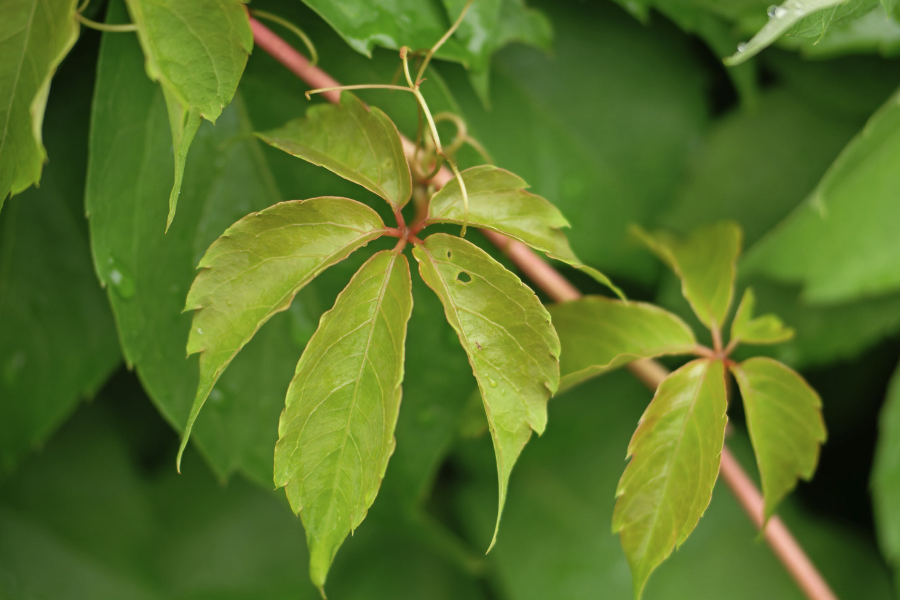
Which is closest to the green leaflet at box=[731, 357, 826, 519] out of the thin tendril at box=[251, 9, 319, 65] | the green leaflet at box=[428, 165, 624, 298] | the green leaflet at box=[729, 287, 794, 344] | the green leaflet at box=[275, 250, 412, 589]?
the green leaflet at box=[729, 287, 794, 344]

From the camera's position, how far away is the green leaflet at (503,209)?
341 millimetres

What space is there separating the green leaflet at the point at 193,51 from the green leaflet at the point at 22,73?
6cm

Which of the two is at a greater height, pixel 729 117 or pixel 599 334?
pixel 729 117

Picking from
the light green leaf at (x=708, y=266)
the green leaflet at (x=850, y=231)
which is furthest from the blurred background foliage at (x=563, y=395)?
Answer: the light green leaf at (x=708, y=266)

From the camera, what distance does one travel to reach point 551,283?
0.46 metres

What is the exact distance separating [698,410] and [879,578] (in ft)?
1.46

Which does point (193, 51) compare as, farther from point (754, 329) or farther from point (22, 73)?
point (754, 329)

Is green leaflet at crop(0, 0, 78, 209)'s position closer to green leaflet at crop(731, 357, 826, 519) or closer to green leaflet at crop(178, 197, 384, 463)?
green leaflet at crop(178, 197, 384, 463)

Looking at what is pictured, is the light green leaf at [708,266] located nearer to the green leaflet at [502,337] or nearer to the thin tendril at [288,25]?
the green leaflet at [502,337]

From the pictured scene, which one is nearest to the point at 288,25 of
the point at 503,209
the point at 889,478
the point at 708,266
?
the point at 503,209

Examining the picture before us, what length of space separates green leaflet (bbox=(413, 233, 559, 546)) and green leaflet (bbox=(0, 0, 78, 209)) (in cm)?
24

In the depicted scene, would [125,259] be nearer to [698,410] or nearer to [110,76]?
[110,76]

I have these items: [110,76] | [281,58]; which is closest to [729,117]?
[281,58]

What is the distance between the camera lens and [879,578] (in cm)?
63
